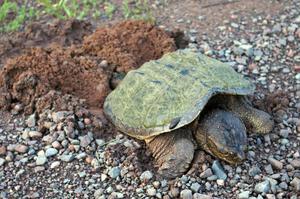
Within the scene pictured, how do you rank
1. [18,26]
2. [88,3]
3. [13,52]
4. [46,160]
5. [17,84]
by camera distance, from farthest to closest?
[88,3], [18,26], [13,52], [17,84], [46,160]

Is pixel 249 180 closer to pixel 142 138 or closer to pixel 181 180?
pixel 181 180

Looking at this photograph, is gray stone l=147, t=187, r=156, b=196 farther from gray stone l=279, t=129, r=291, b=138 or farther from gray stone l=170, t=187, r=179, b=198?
gray stone l=279, t=129, r=291, b=138

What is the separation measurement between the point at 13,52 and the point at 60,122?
1010 mm

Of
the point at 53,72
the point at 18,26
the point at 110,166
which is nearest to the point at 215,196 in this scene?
the point at 110,166

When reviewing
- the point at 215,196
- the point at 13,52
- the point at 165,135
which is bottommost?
the point at 215,196

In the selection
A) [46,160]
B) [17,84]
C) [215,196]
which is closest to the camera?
[215,196]

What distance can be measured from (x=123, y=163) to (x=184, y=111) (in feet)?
1.58

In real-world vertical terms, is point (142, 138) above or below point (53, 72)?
below

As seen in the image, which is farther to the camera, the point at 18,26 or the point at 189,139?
the point at 18,26

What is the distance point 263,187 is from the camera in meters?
3.07

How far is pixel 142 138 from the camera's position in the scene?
340cm

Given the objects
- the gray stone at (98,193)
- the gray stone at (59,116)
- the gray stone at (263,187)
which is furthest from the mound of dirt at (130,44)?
the gray stone at (263,187)

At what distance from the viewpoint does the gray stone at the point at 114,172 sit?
126 inches

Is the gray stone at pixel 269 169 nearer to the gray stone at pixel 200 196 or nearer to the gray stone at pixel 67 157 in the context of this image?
the gray stone at pixel 200 196
